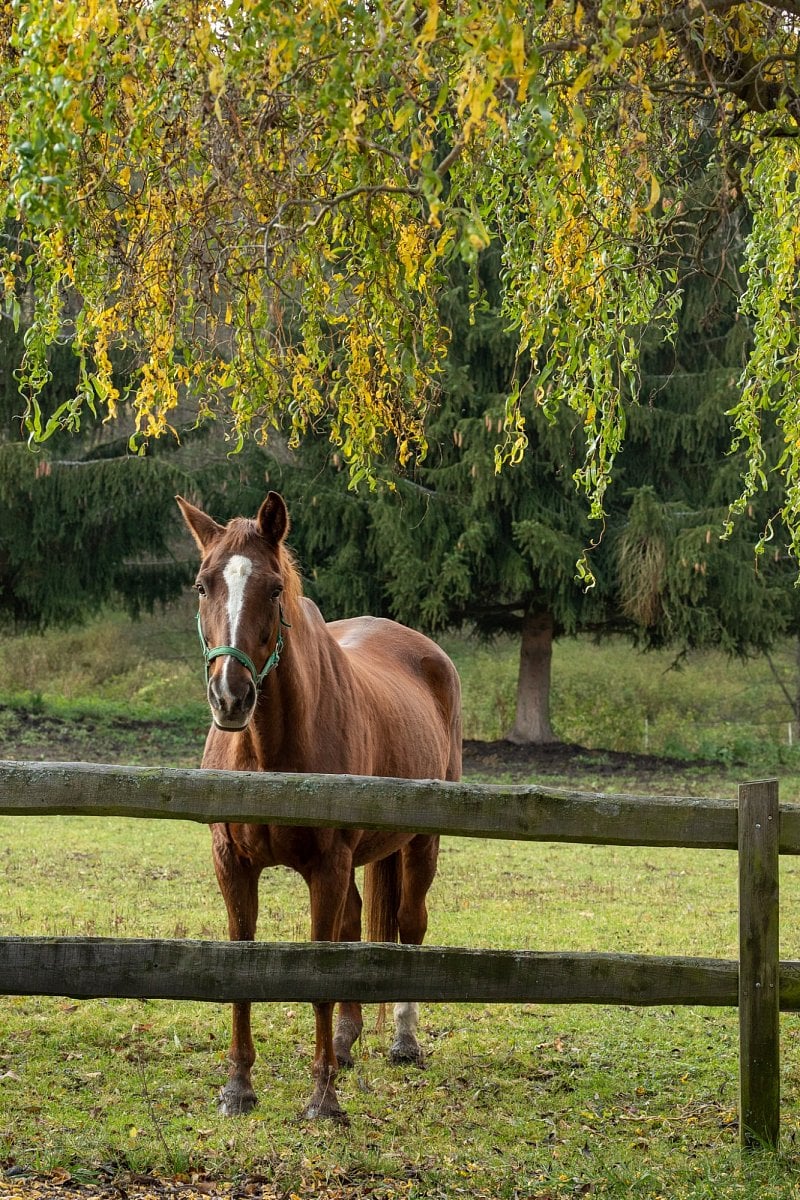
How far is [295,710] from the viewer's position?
15.8 ft

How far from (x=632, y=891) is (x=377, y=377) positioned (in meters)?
6.38

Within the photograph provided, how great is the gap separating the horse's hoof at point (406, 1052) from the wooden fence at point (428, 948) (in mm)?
1621

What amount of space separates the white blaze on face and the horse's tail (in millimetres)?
1972

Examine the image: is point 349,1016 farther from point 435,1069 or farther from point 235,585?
point 235,585

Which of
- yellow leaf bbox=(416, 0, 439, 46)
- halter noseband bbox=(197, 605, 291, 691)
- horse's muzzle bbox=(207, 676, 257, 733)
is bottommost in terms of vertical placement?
horse's muzzle bbox=(207, 676, 257, 733)

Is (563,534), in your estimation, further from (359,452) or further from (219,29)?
(219,29)

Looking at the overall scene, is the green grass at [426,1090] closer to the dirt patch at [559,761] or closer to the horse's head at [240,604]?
the horse's head at [240,604]

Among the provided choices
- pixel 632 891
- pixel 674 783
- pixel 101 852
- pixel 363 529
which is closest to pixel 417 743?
pixel 632 891

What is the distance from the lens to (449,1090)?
16.5 ft

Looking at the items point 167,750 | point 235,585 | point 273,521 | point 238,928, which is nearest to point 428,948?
point 238,928

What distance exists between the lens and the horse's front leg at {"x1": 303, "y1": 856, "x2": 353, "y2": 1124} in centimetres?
456

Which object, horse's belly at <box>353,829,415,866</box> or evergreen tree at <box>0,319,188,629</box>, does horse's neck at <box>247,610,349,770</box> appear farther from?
evergreen tree at <box>0,319,188,629</box>

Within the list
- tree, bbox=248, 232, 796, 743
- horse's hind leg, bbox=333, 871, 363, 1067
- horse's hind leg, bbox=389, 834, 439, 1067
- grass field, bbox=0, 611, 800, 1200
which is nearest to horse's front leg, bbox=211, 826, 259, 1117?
grass field, bbox=0, 611, 800, 1200

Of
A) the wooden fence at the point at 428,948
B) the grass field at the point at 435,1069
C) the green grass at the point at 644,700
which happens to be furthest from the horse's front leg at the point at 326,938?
the green grass at the point at 644,700
